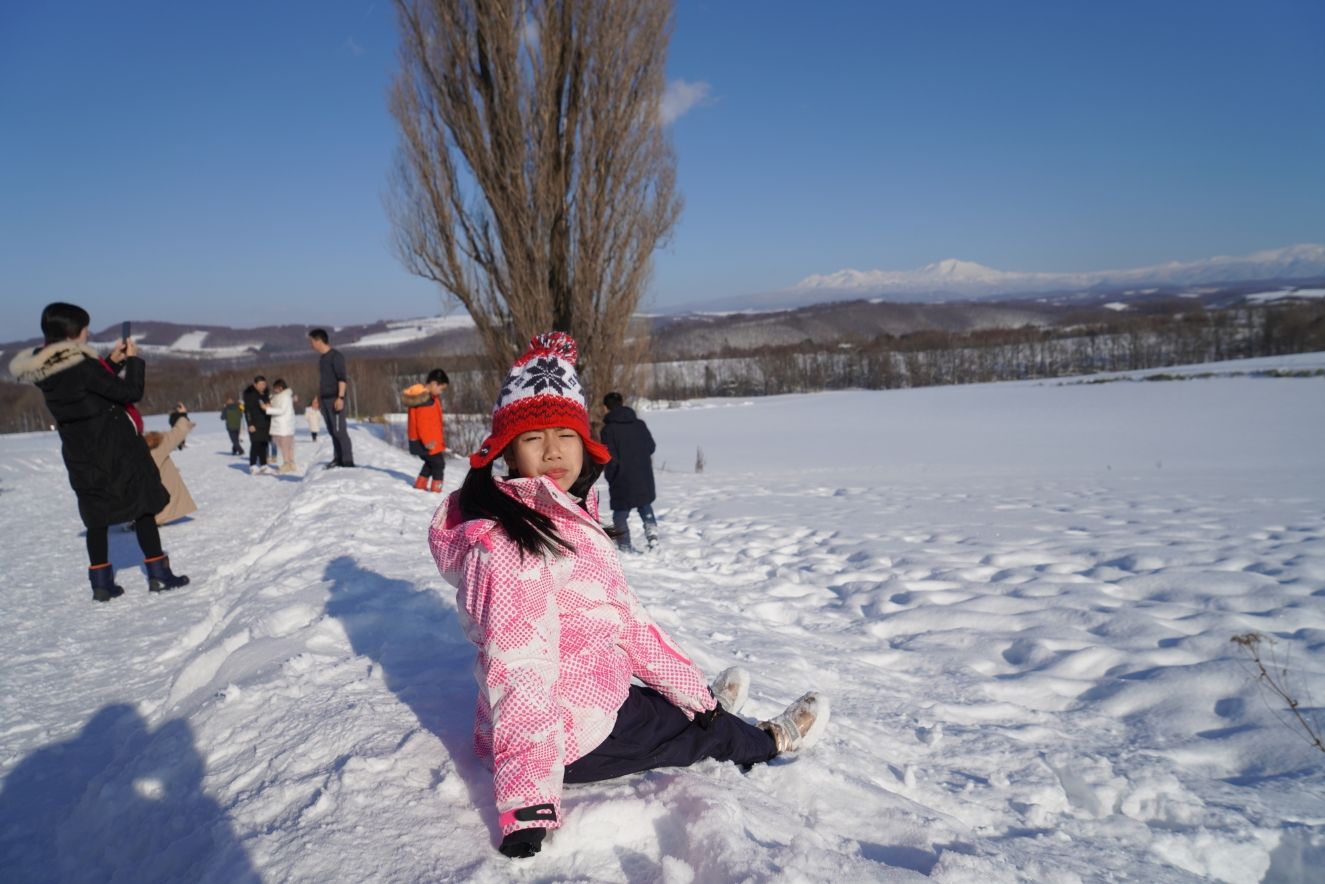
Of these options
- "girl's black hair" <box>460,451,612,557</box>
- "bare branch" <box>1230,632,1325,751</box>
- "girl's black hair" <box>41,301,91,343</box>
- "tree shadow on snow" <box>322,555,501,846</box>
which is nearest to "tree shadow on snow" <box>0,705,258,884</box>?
"tree shadow on snow" <box>322,555,501,846</box>

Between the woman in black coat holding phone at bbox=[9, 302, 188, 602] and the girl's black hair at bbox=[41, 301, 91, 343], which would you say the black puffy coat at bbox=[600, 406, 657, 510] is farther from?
the girl's black hair at bbox=[41, 301, 91, 343]

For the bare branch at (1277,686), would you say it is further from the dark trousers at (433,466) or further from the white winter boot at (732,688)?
the dark trousers at (433,466)

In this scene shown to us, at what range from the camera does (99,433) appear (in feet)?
12.9

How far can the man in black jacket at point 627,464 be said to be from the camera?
5551 millimetres

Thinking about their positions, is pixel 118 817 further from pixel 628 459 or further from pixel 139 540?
pixel 628 459

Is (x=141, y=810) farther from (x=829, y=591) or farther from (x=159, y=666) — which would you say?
(x=829, y=591)

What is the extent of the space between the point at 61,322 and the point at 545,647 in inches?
161

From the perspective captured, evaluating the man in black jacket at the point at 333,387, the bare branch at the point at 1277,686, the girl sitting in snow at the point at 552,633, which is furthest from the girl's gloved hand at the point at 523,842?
the man in black jacket at the point at 333,387

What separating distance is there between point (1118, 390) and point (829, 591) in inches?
1198

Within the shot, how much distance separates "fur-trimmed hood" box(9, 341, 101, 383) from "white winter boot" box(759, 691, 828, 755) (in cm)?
433

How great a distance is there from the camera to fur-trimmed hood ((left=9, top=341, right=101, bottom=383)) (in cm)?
362

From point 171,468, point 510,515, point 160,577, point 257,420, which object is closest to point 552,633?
point 510,515

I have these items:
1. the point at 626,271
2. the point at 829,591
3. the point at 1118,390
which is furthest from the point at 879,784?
the point at 1118,390

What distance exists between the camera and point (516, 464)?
179 cm
